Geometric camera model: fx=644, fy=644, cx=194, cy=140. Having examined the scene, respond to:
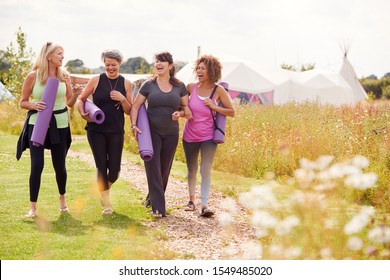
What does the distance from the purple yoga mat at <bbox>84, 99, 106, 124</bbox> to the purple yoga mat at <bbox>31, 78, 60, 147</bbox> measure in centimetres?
34

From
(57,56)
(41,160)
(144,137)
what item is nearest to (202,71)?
(144,137)

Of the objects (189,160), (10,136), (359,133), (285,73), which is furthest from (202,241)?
(285,73)

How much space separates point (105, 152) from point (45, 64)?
1.03m

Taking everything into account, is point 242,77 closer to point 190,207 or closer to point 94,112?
point 190,207

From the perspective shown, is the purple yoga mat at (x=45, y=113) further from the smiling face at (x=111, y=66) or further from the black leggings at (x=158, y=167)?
the black leggings at (x=158, y=167)

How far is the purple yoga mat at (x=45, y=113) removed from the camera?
19.3ft

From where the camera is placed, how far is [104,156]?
20.8 ft

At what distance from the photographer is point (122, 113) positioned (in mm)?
6289

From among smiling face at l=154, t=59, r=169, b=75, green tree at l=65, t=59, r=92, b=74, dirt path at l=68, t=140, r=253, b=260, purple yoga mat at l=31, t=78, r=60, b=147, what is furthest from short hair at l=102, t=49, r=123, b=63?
green tree at l=65, t=59, r=92, b=74

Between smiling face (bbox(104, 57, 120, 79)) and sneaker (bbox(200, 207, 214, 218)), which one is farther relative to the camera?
sneaker (bbox(200, 207, 214, 218))

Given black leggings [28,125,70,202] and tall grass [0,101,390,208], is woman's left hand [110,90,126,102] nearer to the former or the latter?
black leggings [28,125,70,202]

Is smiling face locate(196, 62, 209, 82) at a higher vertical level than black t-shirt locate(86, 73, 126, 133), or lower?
higher

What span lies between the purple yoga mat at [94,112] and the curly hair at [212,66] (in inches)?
43.8

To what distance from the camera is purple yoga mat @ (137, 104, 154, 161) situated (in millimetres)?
6211
